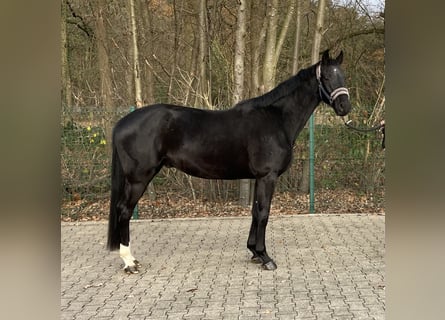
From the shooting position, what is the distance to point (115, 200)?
4848 mm

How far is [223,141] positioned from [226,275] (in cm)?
135

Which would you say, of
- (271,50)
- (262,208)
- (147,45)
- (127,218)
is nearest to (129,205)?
(127,218)

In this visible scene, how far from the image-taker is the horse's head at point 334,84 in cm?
472

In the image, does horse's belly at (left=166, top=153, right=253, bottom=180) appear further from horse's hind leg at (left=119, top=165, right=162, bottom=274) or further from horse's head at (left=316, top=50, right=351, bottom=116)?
horse's head at (left=316, top=50, right=351, bottom=116)

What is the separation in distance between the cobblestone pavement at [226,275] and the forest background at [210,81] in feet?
3.78

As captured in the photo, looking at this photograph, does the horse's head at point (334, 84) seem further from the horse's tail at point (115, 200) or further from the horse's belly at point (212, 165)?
the horse's tail at point (115, 200)

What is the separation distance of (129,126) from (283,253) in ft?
7.48

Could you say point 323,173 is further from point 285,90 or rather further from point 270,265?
point 270,265

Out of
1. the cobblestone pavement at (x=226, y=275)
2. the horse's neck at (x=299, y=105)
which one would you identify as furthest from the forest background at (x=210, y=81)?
the horse's neck at (x=299, y=105)

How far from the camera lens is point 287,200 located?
8438 mm

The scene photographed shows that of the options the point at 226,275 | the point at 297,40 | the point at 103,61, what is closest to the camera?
the point at 226,275
